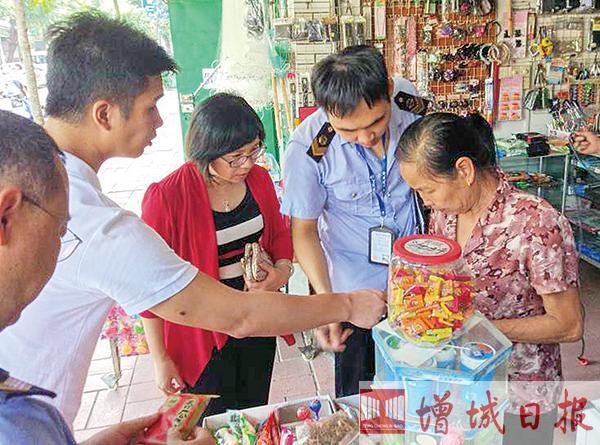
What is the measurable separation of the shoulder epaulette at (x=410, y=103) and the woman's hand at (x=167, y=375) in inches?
46.0

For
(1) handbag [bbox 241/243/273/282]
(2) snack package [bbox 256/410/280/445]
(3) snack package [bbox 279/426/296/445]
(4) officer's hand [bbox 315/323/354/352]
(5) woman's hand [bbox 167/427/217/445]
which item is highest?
(1) handbag [bbox 241/243/273/282]

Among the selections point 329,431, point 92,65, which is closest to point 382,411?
point 329,431

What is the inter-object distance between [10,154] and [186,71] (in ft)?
14.2

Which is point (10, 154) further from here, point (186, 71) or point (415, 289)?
point (186, 71)

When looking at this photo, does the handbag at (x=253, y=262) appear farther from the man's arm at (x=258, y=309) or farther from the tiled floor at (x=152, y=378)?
the tiled floor at (x=152, y=378)

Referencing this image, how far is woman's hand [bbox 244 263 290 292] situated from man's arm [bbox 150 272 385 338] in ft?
1.55

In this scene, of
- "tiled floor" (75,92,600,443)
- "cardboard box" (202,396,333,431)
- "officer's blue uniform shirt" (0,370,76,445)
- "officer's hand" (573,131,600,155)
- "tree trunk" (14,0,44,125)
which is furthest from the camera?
"tree trunk" (14,0,44,125)

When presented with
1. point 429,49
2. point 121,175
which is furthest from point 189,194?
point 121,175

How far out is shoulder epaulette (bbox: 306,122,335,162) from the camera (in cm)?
176

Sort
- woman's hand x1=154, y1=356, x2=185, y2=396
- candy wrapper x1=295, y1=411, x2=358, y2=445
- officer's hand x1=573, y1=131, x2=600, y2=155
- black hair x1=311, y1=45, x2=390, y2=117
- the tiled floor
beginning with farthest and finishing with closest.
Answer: officer's hand x1=573, y1=131, x2=600, y2=155 < the tiled floor < woman's hand x1=154, y1=356, x2=185, y2=396 < black hair x1=311, y1=45, x2=390, y2=117 < candy wrapper x1=295, y1=411, x2=358, y2=445

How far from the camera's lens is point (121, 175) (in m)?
6.69

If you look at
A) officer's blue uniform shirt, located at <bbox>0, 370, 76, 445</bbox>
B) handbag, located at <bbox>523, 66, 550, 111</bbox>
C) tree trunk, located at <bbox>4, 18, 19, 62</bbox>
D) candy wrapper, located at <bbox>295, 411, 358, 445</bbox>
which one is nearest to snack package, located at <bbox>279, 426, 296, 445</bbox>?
candy wrapper, located at <bbox>295, 411, 358, 445</bbox>

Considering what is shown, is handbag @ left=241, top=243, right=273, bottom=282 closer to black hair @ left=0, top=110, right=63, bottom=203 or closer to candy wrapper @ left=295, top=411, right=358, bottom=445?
candy wrapper @ left=295, top=411, right=358, bottom=445

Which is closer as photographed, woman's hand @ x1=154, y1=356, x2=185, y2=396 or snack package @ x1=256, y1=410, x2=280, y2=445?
snack package @ x1=256, y1=410, x2=280, y2=445
